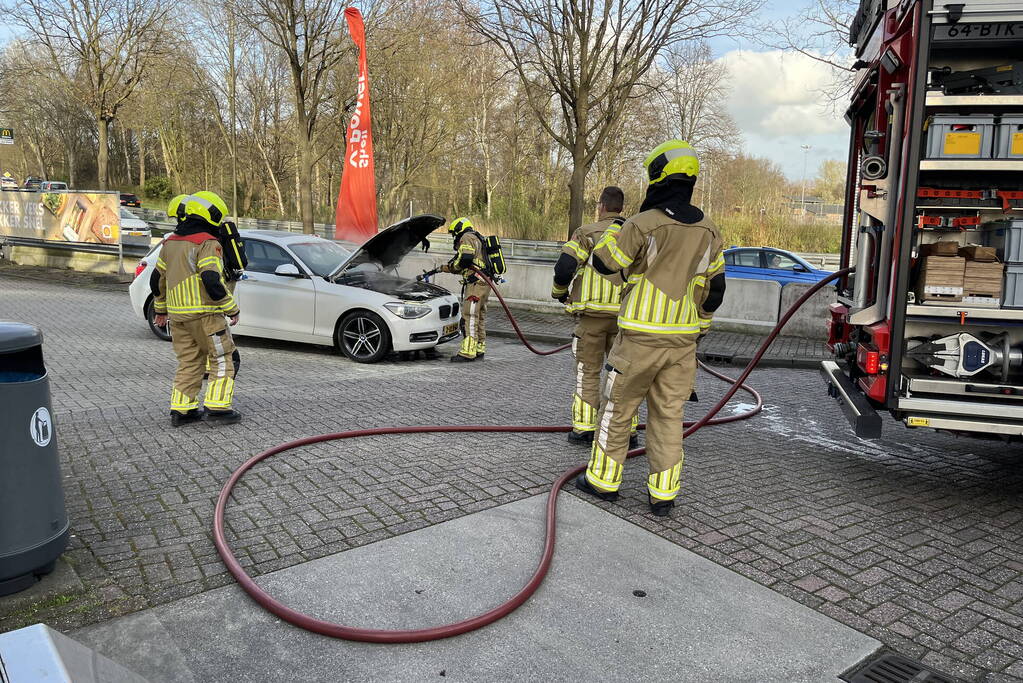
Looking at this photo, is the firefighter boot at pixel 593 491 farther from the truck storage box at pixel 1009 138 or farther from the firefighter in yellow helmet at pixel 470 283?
the firefighter in yellow helmet at pixel 470 283

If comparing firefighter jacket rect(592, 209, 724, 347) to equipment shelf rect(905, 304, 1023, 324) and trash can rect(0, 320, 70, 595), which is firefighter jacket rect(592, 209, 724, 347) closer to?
equipment shelf rect(905, 304, 1023, 324)

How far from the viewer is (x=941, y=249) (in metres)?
4.66

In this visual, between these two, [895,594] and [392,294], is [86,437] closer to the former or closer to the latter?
[392,294]

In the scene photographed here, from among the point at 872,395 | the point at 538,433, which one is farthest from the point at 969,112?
→ the point at 538,433

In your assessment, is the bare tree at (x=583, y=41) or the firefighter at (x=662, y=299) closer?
the firefighter at (x=662, y=299)

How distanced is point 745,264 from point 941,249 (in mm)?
11196

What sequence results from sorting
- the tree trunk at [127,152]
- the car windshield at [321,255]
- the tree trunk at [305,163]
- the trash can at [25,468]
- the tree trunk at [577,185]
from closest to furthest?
the trash can at [25,468] → the car windshield at [321,255] → the tree trunk at [577,185] → the tree trunk at [305,163] → the tree trunk at [127,152]

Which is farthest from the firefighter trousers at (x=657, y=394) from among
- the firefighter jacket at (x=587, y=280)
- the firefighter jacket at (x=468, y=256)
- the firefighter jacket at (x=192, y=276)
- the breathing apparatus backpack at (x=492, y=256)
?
the breathing apparatus backpack at (x=492, y=256)

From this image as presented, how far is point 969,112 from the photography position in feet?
14.6

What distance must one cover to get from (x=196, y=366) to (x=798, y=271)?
12.6m

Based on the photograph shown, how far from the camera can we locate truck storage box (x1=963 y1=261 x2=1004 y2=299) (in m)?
4.51

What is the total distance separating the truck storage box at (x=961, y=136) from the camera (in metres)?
4.41

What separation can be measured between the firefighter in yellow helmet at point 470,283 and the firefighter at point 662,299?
17.2 feet

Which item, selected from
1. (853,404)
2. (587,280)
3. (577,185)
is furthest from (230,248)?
(577,185)
